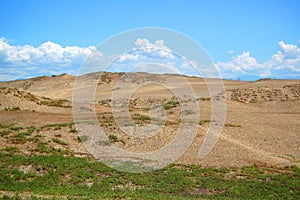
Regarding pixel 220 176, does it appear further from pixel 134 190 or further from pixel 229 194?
pixel 134 190

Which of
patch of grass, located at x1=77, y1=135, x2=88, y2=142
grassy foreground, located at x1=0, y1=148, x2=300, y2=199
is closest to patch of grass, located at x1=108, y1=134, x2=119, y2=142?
patch of grass, located at x1=77, y1=135, x2=88, y2=142

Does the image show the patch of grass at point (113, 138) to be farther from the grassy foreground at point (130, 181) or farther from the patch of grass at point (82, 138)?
the grassy foreground at point (130, 181)

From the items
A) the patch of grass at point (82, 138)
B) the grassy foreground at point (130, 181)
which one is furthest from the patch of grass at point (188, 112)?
the grassy foreground at point (130, 181)

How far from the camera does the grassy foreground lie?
13.8 metres

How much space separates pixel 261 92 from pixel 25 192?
141 feet

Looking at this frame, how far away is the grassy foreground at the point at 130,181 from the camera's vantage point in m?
13.8

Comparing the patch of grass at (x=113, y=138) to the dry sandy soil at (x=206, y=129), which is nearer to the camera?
the dry sandy soil at (x=206, y=129)

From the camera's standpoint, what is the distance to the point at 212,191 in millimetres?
14477

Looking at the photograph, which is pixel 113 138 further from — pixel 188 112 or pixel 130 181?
pixel 188 112

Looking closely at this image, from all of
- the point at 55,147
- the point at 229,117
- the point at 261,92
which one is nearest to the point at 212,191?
the point at 55,147

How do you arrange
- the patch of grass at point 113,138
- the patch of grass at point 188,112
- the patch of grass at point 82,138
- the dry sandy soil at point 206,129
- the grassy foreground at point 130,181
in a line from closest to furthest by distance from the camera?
the grassy foreground at point 130,181 → the dry sandy soil at point 206,129 → the patch of grass at point 82,138 → the patch of grass at point 113,138 → the patch of grass at point 188,112

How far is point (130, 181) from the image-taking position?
50.9 ft

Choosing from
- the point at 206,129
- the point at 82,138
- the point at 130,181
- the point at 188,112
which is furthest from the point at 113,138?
the point at 188,112

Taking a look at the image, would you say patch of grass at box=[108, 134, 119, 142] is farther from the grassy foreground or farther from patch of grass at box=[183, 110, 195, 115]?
patch of grass at box=[183, 110, 195, 115]
